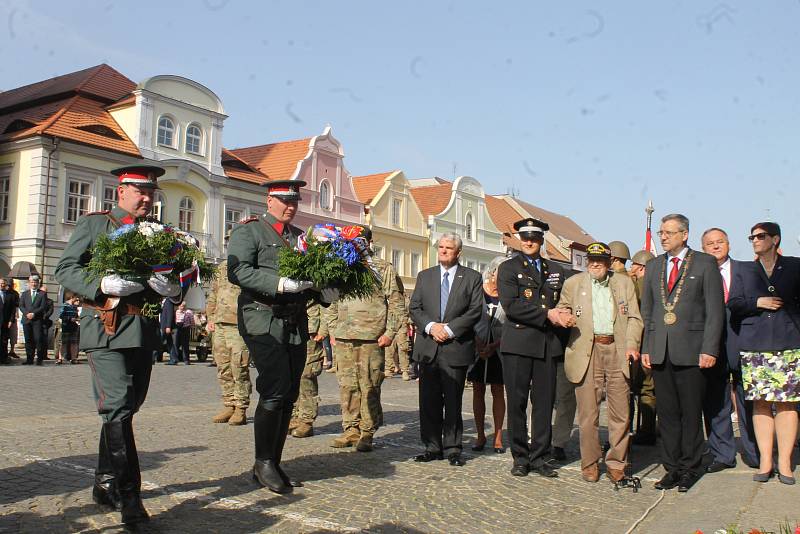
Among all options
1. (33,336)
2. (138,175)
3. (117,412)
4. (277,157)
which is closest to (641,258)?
(138,175)

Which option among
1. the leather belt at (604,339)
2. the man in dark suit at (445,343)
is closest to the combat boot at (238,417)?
the man in dark suit at (445,343)

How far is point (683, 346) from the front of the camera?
6.51 m

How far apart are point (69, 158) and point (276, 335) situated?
28.9 metres

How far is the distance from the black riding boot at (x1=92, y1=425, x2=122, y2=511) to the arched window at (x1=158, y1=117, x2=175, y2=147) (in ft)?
106

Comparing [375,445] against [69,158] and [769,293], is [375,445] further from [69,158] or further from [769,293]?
[69,158]

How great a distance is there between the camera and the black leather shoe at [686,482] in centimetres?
631

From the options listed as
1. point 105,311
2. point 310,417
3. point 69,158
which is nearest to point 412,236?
point 69,158

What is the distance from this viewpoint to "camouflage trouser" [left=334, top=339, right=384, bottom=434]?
796 centimetres

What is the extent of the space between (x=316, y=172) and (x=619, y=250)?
36.1 metres

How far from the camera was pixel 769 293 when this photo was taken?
6797 millimetres

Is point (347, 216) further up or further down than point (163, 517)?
further up

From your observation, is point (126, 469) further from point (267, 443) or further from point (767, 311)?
point (767, 311)

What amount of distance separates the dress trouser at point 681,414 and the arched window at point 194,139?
33.0 m

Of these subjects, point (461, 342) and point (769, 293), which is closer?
point (769, 293)
